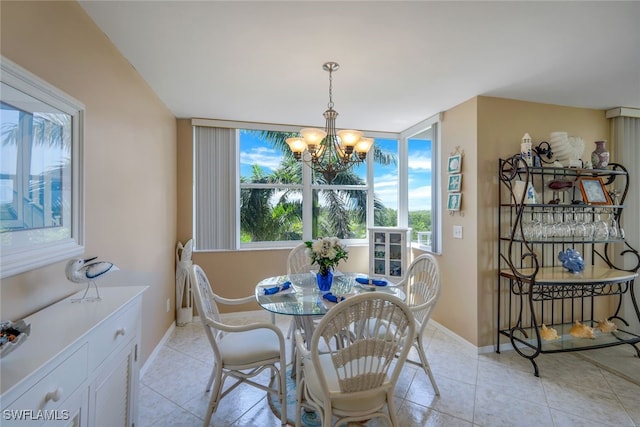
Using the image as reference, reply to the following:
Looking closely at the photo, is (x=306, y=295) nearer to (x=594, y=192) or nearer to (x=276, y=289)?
(x=276, y=289)

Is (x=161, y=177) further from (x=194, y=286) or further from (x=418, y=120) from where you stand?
(x=418, y=120)

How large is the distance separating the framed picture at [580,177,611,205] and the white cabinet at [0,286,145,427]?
4018 mm

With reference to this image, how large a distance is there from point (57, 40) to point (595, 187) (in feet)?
14.7

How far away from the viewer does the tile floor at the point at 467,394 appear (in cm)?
188

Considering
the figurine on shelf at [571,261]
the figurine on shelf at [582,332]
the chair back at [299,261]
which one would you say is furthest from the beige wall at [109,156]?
the figurine on shelf at [582,332]

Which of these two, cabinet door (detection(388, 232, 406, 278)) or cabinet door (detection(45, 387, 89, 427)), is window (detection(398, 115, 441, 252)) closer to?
cabinet door (detection(388, 232, 406, 278))

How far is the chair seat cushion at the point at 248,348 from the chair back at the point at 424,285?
1.05 metres

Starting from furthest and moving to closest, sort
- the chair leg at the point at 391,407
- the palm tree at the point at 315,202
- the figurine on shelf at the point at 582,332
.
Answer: the palm tree at the point at 315,202, the figurine on shelf at the point at 582,332, the chair leg at the point at 391,407

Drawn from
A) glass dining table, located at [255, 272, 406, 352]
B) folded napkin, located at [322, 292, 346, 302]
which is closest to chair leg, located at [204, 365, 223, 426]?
glass dining table, located at [255, 272, 406, 352]

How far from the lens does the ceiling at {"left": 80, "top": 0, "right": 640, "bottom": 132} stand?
1619mm

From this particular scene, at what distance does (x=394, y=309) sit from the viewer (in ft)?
4.50

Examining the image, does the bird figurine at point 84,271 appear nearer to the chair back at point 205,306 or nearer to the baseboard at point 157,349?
the chair back at point 205,306

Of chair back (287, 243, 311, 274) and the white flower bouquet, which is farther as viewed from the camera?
chair back (287, 243, 311, 274)

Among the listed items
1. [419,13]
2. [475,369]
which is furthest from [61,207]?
[475,369]
